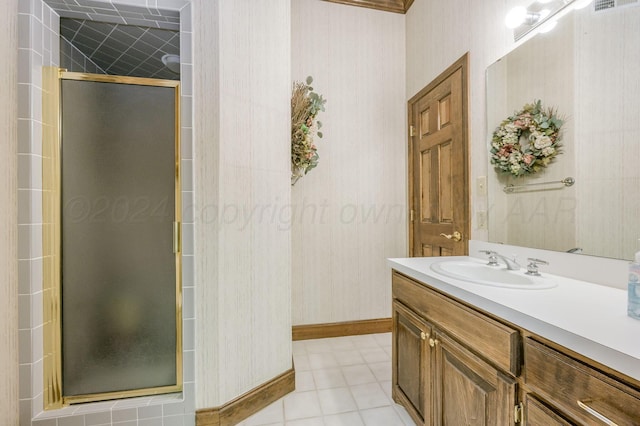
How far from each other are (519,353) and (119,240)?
1815 millimetres

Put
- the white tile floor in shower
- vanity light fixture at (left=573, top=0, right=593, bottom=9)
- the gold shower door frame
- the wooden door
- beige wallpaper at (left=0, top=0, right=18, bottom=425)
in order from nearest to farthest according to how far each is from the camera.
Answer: vanity light fixture at (left=573, top=0, right=593, bottom=9) → beige wallpaper at (left=0, top=0, right=18, bottom=425) → the gold shower door frame → the white tile floor in shower → the wooden door

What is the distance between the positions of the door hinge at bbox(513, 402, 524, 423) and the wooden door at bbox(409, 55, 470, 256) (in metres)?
1.24

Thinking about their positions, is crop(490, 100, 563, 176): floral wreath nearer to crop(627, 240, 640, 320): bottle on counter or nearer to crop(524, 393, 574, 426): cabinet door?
crop(627, 240, 640, 320): bottle on counter

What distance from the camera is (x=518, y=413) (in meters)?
0.82

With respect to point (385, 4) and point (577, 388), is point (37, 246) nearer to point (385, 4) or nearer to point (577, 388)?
point (577, 388)

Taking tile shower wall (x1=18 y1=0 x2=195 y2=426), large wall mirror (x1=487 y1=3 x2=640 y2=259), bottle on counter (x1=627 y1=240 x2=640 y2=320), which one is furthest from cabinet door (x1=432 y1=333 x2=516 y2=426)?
tile shower wall (x1=18 y1=0 x2=195 y2=426)

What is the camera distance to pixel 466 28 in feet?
6.24

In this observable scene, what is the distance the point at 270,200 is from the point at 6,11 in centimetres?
151

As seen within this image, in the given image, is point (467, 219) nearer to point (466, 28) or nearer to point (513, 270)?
point (513, 270)

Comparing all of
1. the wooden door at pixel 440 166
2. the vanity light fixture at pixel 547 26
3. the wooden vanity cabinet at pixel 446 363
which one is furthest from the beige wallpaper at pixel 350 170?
the vanity light fixture at pixel 547 26

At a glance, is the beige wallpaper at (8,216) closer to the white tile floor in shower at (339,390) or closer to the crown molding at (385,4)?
the white tile floor in shower at (339,390)

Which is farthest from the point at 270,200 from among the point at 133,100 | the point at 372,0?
the point at 372,0

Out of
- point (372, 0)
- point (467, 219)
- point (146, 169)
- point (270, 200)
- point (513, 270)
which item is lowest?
point (513, 270)

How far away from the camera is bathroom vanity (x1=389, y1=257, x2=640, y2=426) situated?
1.99ft
